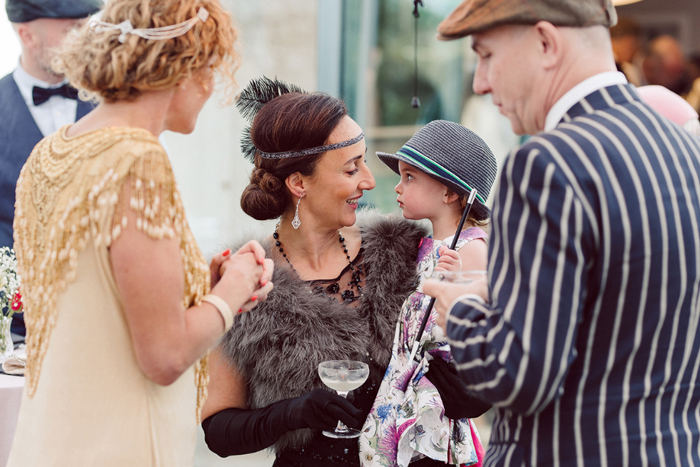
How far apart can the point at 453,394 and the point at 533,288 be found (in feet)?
2.92

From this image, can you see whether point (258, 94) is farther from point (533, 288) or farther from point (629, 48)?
point (629, 48)

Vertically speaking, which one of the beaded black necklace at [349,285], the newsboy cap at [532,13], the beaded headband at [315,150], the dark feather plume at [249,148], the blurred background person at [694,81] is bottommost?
the blurred background person at [694,81]

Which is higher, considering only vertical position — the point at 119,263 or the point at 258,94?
the point at 119,263

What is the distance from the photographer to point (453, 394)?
1839 mm

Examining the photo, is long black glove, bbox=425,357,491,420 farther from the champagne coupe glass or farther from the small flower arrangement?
the small flower arrangement

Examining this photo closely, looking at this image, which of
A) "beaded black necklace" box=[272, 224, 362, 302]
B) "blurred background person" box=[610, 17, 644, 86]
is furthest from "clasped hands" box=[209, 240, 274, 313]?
"blurred background person" box=[610, 17, 644, 86]

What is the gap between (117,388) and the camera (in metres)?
1.29

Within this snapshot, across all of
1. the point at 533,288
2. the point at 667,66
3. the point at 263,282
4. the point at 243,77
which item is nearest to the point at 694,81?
the point at 667,66

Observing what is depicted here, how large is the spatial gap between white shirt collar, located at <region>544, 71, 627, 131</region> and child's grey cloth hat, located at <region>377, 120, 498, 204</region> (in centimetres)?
100

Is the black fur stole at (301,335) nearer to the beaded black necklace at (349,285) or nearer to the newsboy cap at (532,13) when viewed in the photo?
the beaded black necklace at (349,285)

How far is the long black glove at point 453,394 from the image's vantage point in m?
1.83

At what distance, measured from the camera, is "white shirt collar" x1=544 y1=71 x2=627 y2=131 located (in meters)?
1.15

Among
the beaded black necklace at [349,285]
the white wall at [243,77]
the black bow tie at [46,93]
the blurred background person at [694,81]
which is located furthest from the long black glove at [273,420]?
the blurred background person at [694,81]

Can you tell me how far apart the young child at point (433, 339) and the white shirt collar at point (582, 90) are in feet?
2.28
